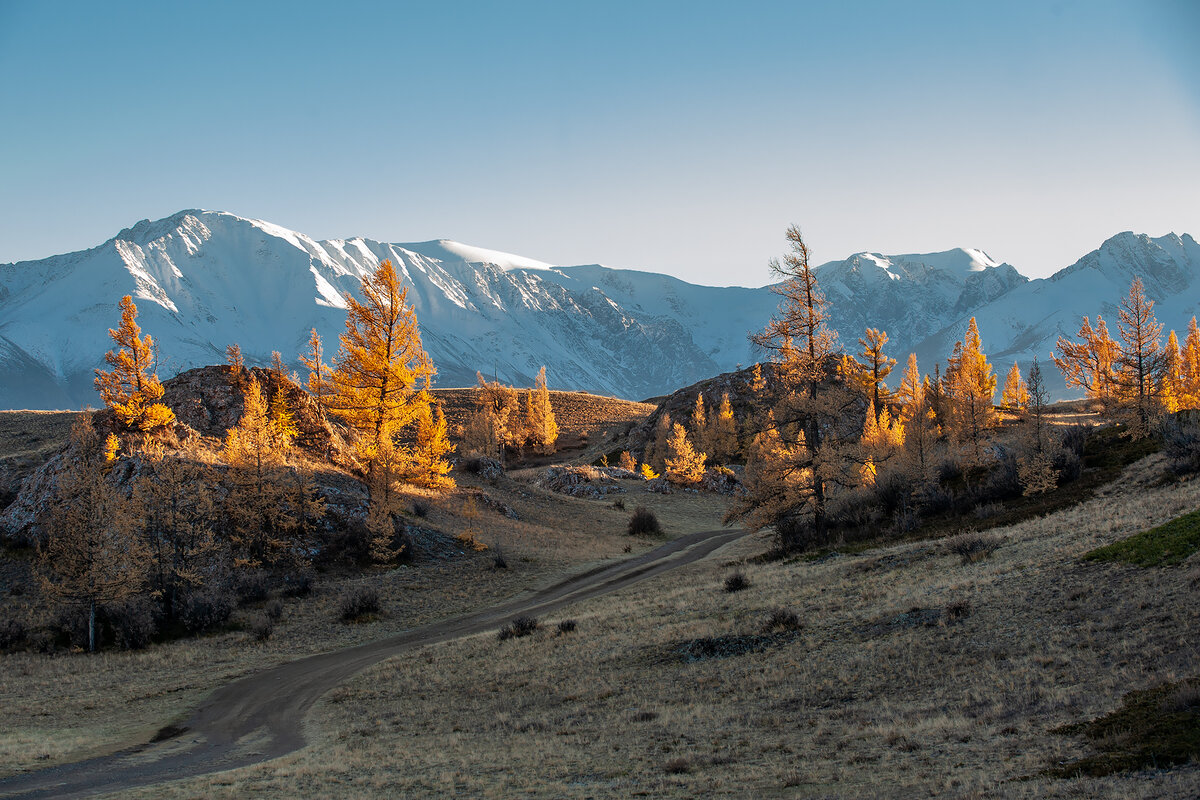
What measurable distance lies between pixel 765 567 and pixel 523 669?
39.5 feet

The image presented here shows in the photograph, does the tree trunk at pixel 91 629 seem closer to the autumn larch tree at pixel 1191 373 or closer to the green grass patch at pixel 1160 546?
the green grass patch at pixel 1160 546

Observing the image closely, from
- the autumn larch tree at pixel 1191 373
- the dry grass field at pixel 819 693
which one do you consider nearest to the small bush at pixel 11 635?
the dry grass field at pixel 819 693

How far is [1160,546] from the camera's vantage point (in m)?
13.5

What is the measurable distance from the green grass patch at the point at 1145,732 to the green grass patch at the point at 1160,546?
540 centimetres

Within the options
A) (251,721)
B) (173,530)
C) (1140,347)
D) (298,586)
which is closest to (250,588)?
(298,586)

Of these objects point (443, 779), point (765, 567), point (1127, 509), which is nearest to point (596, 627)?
point (765, 567)

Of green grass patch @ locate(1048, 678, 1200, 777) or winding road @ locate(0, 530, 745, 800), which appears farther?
winding road @ locate(0, 530, 745, 800)

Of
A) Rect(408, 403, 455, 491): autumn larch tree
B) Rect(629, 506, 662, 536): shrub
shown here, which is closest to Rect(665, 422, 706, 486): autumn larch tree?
Rect(629, 506, 662, 536): shrub

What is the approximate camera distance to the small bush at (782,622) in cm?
1664

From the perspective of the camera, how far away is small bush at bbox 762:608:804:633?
16.6 metres

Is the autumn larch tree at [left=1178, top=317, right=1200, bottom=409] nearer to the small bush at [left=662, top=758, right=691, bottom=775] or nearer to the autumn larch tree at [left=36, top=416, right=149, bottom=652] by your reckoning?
the small bush at [left=662, top=758, right=691, bottom=775]

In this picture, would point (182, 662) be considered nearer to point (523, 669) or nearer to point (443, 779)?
point (523, 669)

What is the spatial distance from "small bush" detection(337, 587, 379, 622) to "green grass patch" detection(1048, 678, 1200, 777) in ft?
80.9

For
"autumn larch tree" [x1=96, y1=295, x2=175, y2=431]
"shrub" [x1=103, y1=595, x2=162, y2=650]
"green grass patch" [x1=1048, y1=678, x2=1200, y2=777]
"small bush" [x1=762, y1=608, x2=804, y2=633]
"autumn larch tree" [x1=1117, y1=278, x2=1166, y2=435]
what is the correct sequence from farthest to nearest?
1. "autumn larch tree" [x1=1117, y1=278, x2=1166, y2=435]
2. "autumn larch tree" [x1=96, y1=295, x2=175, y2=431]
3. "shrub" [x1=103, y1=595, x2=162, y2=650]
4. "small bush" [x1=762, y1=608, x2=804, y2=633]
5. "green grass patch" [x1=1048, y1=678, x2=1200, y2=777]
